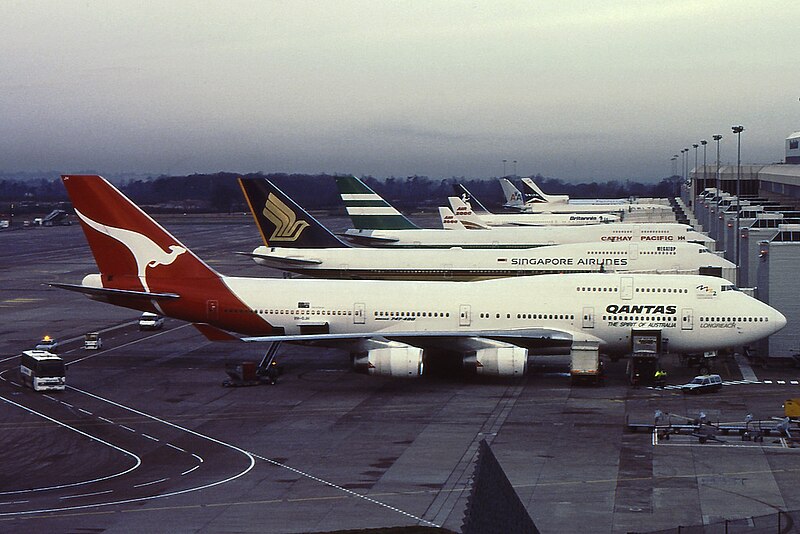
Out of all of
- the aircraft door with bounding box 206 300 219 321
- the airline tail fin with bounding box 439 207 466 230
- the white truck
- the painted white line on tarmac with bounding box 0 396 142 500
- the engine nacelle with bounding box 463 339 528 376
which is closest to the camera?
Answer: the painted white line on tarmac with bounding box 0 396 142 500

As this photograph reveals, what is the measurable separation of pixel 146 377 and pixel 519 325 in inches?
706

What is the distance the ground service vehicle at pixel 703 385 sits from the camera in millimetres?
45781

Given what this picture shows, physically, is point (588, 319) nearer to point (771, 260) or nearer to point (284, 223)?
point (771, 260)

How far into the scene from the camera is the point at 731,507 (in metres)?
29.6

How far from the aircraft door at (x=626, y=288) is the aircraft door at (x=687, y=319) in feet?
8.33

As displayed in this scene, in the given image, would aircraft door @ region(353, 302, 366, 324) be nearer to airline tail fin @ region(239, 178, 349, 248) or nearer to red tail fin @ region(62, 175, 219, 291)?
red tail fin @ region(62, 175, 219, 291)

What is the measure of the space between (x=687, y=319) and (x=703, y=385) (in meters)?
4.20

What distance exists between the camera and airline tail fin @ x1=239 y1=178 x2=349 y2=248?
75.4 m

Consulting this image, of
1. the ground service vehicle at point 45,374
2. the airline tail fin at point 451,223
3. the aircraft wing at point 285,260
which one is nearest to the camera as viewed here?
the ground service vehicle at point 45,374

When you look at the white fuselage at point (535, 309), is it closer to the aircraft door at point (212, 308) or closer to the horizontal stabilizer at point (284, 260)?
the aircraft door at point (212, 308)

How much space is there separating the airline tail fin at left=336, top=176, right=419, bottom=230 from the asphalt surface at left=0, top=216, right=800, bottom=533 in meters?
44.4

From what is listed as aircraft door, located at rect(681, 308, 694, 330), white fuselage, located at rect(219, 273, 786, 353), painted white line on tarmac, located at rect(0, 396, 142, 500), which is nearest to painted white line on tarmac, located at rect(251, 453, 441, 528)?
painted white line on tarmac, located at rect(0, 396, 142, 500)

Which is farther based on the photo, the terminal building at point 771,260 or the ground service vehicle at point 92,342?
the ground service vehicle at point 92,342

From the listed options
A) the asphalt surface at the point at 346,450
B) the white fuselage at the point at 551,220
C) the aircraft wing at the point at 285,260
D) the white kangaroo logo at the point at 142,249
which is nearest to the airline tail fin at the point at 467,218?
the white fuselage at the point at 551,220
